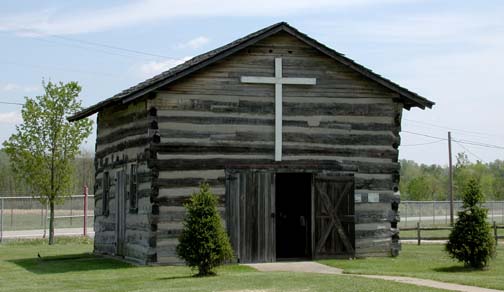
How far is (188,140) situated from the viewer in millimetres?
22094

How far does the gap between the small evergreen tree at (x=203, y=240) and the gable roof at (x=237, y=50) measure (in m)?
3.92

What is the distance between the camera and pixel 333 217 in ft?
75.8

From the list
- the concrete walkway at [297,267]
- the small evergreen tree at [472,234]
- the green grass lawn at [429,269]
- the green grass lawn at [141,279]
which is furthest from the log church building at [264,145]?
the small evergreen tree at [472,234]

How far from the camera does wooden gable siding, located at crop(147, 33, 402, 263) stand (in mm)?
21938

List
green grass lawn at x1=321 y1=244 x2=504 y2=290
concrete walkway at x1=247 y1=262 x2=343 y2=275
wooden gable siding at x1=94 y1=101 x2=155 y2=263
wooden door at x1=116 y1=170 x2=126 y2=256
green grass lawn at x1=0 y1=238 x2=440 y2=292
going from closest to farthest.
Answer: green grass lawn at x1=0 y1=238 x2=440 y2=292
green grass lawn at x1=321 y1=244 x2=504 y2=290
concrete walkway at x1=247 y1=262 x2=343 y2=275
wooden gable siding at x1=94 y1=101 x2=155 y2=263
wooden door at x1=116 y1=170 x2=126 y2=256

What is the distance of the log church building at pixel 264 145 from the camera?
21.9 meters

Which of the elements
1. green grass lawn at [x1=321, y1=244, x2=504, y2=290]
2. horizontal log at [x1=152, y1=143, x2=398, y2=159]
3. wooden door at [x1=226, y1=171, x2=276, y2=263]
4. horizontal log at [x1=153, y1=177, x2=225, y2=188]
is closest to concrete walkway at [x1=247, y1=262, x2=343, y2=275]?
green grass lawn at [x1=321, y1=244, x2=504, y2=290]

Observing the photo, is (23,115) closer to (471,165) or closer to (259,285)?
(259,285)

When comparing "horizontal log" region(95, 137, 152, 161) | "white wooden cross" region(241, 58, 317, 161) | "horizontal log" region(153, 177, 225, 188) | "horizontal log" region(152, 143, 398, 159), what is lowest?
"horizontal log" region(153, 177, 225, 188)

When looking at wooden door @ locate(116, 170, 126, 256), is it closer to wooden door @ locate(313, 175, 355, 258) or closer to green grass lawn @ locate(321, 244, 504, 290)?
wooden door @ locate(313, 175, 355, 258)

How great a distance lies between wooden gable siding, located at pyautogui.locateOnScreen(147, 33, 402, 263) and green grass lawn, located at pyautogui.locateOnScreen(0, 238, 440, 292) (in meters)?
1.85

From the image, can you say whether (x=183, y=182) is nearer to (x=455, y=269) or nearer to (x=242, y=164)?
(x=242, y=164)

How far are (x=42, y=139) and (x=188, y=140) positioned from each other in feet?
46.9

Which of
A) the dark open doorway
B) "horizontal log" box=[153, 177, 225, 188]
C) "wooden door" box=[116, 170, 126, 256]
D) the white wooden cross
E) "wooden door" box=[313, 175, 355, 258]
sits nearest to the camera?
"horizontal log" box=[153, 177, 225, 188]
